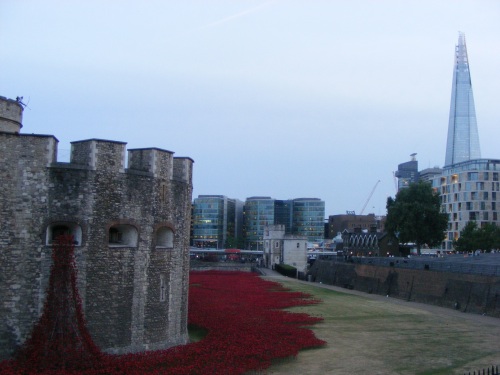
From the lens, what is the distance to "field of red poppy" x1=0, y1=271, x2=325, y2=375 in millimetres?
19609

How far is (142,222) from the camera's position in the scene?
23.0 m

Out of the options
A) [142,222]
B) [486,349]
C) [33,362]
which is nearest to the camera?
[33,362]

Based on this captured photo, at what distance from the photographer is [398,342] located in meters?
29.1

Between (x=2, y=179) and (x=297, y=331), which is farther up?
(x=2, y=179)

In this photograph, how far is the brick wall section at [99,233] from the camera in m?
20.1

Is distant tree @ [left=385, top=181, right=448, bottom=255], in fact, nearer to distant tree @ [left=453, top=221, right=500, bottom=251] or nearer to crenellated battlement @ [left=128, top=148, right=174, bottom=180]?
distant tree @ [left=453, top=221, right=500, bottom=251]

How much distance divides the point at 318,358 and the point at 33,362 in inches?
487

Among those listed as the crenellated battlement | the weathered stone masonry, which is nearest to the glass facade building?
the weathered stone masonry

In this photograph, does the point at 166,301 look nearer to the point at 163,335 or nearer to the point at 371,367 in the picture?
the point at 163,335

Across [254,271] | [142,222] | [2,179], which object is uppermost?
[2,179]

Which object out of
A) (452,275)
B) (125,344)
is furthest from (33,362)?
(452,275)

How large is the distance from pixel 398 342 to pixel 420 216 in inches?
2401

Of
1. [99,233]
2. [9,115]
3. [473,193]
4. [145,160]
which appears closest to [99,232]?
[99,233]

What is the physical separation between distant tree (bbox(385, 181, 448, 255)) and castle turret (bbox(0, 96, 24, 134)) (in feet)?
234
